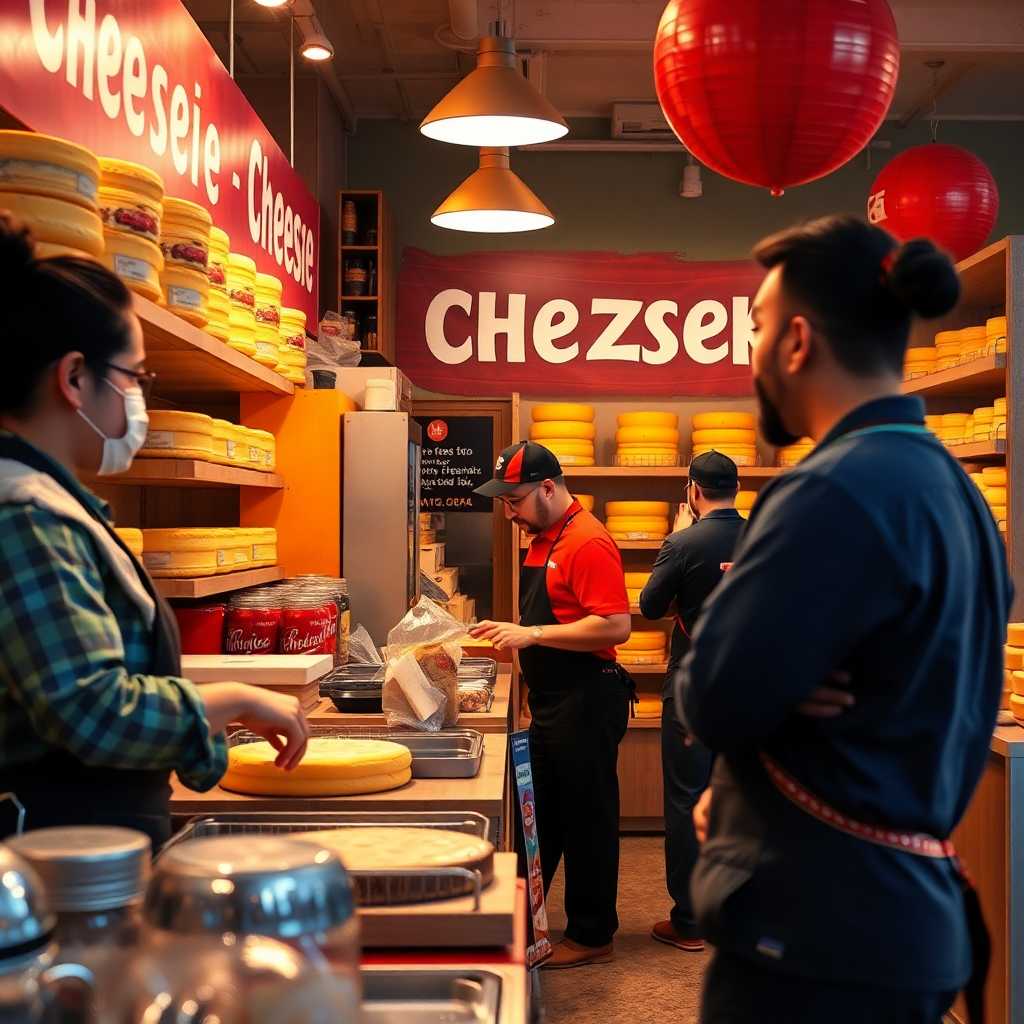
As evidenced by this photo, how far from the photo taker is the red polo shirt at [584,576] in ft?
14.4

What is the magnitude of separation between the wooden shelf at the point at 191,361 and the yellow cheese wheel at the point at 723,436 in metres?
2.89

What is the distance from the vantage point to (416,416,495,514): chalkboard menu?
752cm

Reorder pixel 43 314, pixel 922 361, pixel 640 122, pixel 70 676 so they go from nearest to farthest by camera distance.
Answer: pixel 70 676 → pixel 43 314 → pixel 922 361 → pixel 640 122

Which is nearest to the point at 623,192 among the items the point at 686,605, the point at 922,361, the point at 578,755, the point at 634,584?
the point at 634,584

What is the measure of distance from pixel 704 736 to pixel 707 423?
5.54 metres

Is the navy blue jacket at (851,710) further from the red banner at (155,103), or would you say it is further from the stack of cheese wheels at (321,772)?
the red banner at (155,103)

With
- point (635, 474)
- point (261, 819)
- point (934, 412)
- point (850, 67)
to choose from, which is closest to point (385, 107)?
point (635, 474)

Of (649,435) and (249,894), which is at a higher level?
(649,435)

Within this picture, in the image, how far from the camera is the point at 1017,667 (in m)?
3.83

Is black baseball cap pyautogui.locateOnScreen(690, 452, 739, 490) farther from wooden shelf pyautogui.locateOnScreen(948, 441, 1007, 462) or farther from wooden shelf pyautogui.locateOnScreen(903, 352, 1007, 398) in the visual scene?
wooden shelf pyautogui.locateOnScreen(948, 441, 1007, 462)

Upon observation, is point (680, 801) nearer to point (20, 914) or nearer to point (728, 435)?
point (728, 435)

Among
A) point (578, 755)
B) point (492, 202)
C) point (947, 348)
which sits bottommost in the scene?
point (578, 755)

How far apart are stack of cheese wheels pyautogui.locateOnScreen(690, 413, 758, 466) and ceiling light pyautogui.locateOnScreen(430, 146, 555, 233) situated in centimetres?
200

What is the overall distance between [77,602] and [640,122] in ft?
21.2
